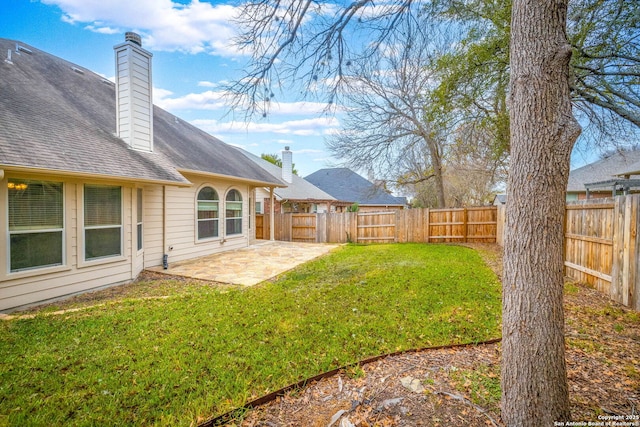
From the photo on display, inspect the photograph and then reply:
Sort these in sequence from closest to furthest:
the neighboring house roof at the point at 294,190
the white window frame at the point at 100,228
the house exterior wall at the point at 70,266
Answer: the house exterior wall at the point at 70,266 → the white window frame at the point at 100,228 → the neighboring house roof at the point at 294,190

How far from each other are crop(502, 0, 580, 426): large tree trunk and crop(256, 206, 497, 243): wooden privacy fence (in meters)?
11.5

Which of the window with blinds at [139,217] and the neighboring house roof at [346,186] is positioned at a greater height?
the neighboring house roof at [346,186]

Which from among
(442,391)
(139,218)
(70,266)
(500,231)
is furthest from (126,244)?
(500,231)

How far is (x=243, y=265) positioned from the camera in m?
8.19

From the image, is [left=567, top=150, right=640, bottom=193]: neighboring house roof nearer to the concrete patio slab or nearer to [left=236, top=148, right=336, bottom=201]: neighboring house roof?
[left=236, top=148, right=336, bottom=201]: neighboring house roof

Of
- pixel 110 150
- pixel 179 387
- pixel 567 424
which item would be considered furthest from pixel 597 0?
pixel 110 150

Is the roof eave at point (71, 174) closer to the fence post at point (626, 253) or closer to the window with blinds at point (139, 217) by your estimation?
the window with blinds at point (139, 217)

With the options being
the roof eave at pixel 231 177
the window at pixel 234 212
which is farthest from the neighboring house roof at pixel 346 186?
the window at pixel 234 212

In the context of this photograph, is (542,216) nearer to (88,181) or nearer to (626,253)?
(626,253)

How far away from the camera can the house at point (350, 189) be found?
2588 cm

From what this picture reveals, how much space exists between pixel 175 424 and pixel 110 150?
5.82 m

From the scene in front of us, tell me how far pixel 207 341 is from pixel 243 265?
15.3 ft

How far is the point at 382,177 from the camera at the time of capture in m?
15.8

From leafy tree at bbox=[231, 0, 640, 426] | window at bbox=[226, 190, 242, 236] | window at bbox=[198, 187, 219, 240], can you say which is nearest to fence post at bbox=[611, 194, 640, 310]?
leafy tree at bbox=[231, 0, 640, 426]
